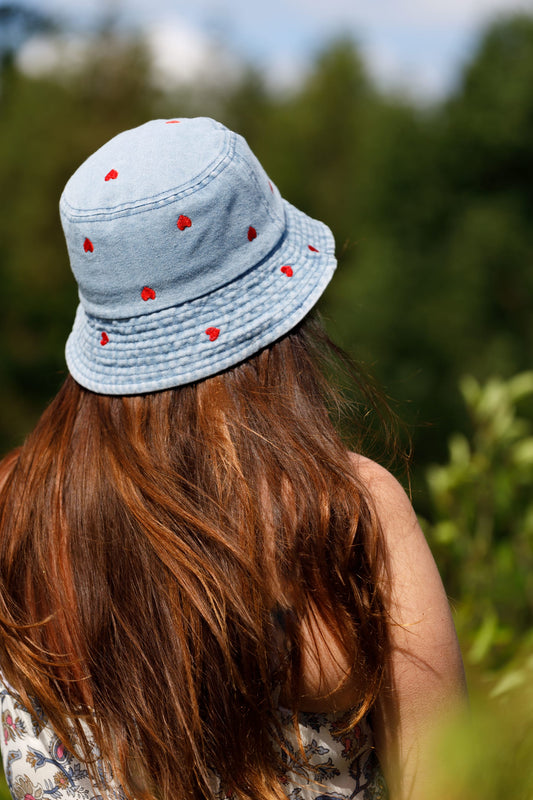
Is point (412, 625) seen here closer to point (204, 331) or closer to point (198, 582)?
point (198, 582)

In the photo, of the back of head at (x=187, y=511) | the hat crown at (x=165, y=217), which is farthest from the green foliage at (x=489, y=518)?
the hat crown at (x=165, y=217)

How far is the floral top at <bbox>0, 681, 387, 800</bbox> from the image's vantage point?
89 centimetres

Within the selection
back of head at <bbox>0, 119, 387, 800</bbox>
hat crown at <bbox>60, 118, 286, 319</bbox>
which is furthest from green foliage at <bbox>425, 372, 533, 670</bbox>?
hat crown at <bbox>60, 118, 286, 319</bbox>

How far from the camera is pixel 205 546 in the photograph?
2.72 ft

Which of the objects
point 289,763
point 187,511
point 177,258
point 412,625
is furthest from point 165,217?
point 289,763

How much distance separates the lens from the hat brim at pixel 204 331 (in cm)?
87

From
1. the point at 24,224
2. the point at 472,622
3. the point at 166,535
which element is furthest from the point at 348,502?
the point at 24,224

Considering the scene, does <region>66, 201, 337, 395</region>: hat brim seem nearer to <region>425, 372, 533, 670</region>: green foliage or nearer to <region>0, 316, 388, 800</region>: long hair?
<region>0, 316, 388, 800</region>: long hair

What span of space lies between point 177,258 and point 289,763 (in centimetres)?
61

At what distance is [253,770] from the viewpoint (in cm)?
86

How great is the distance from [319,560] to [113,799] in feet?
1.28

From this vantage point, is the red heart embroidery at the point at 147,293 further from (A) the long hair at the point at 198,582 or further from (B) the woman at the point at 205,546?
(A) the long hair at the point at 198,582

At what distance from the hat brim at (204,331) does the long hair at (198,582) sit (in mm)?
26

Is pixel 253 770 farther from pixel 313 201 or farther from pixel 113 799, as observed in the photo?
pixel 313 201
